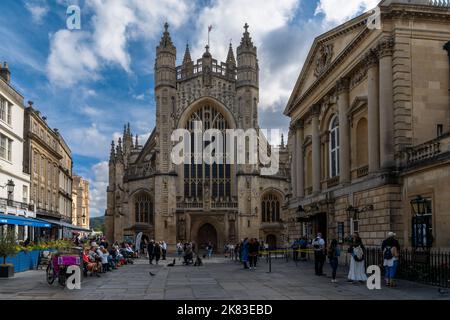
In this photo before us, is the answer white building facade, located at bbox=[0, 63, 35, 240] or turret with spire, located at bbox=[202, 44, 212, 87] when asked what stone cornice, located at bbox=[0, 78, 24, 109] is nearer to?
white building facade, located at bbox=[0, 63, 35, 240]

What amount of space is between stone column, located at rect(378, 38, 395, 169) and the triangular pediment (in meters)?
1.97

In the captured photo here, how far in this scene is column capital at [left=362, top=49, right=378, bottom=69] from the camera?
23531 mm

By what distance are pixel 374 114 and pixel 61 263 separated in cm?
1397

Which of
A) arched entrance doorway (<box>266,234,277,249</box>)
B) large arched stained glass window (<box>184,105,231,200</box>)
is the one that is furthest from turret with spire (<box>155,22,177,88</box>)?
arched entrance doorway (<box>266,234,277,249</box>)

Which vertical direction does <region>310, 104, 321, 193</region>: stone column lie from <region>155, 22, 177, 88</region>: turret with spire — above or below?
below

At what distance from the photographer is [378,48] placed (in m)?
23.1

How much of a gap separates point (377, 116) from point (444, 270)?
8782 mm

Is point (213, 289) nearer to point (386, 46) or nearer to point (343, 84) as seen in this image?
point (386, 46)

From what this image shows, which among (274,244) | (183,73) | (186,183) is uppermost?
(183,73)

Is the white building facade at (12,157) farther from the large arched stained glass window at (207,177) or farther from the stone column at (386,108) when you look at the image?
the large arched stained glass window at (207,177)

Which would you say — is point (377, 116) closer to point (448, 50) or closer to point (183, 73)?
point (448, 50)

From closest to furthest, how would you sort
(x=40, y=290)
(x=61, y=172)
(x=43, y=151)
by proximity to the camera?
(x=40, y=290), (x=43, y=151), (x=61, y=172)

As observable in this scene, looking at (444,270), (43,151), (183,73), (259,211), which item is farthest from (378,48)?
(183,73)
